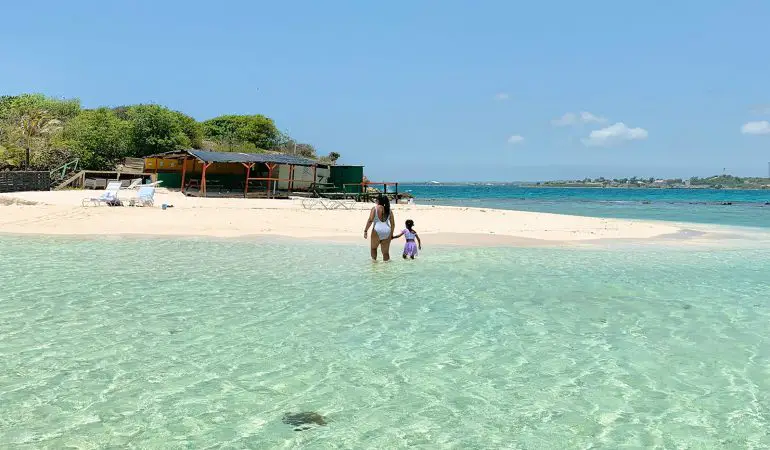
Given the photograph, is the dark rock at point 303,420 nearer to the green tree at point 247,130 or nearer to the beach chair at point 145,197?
the beach chair at point 145,197

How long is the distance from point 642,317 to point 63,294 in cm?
834

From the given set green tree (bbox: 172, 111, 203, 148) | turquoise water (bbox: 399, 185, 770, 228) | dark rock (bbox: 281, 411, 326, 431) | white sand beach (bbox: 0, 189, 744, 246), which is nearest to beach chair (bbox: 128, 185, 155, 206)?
white sand beach (bbox: 0, 189, 744, 246)

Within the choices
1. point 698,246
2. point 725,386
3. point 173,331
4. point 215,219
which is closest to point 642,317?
point 725,386

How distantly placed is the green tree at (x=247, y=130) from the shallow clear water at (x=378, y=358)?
5091 centimetres

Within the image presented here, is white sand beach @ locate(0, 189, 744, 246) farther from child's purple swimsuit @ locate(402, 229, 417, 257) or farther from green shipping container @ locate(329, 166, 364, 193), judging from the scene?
green shipping container @ locate(329, 166, 364, 193)

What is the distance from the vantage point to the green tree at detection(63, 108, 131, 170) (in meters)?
39.4

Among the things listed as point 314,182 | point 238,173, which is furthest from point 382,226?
point 238,173

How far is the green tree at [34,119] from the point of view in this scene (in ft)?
131

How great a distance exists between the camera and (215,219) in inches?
861

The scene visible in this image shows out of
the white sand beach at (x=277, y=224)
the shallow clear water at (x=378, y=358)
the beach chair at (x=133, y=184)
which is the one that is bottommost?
the shallow clear water at (x=378, y=358)

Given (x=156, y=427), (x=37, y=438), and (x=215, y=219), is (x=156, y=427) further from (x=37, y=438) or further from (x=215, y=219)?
(x=215, y=219)

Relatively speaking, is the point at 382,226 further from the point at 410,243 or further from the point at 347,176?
the point at 347,176

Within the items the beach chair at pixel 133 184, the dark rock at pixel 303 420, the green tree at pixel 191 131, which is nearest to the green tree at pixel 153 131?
the green tree at pixel 191 131

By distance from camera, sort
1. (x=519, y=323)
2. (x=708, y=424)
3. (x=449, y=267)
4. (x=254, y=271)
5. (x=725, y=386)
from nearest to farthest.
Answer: (x=708, y=424) → (x=725, y=386) → (x=519, y=323) → (x=254, y=271) → (x=449, y=267)
